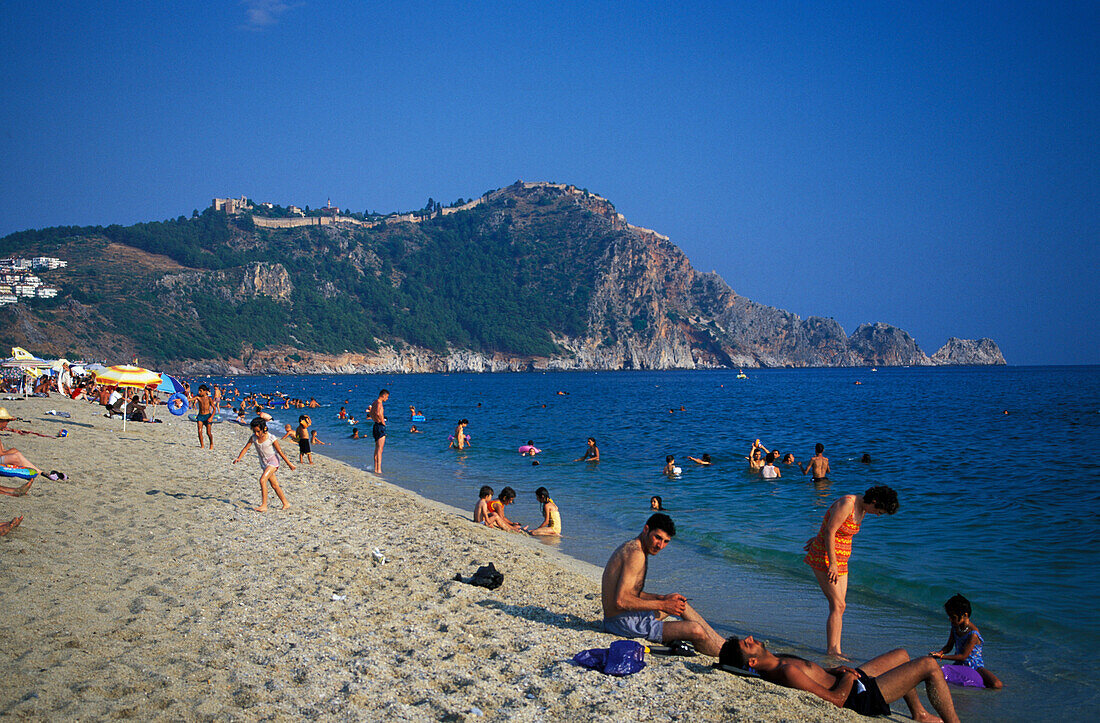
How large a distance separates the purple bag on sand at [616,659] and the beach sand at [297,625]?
0.08 meters

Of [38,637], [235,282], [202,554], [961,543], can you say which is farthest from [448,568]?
[235,282]

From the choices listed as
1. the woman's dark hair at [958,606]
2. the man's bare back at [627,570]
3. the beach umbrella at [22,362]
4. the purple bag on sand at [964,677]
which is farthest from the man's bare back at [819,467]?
the beach umbrella at [22,362]

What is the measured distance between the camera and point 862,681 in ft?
16.9

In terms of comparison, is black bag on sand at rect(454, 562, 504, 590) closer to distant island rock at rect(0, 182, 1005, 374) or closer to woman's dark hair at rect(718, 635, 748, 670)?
woman's dark hair at rect(718, 635, 748, 670)

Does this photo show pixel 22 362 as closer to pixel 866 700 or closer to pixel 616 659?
pixel 616 659

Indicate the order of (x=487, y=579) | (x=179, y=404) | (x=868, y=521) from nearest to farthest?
1. (x=487, y=579)
2. (x=868, y=521)
3. (x=179, y=404)

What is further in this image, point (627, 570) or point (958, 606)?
point (958, 606)

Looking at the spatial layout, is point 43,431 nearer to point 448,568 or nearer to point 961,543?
point 448,568

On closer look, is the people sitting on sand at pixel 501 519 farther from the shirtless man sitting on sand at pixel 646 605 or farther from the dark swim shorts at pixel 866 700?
the dark swim shorts at pixel 866 700

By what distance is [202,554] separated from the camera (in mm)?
8336

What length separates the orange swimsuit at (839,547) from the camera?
6.34 metres

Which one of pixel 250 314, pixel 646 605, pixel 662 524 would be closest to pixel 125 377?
pixel 646 605

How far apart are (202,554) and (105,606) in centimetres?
220

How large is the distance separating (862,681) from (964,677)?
1714 mm
